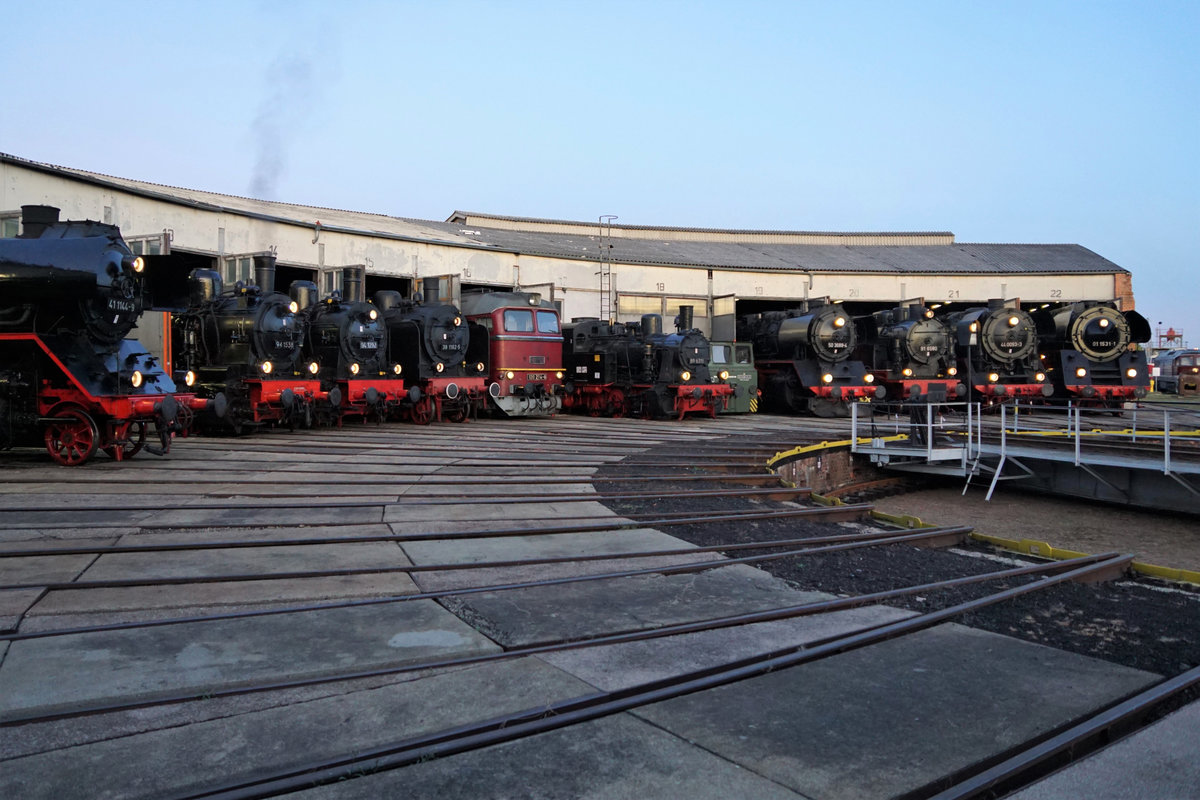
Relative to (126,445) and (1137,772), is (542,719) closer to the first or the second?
(1137,772)

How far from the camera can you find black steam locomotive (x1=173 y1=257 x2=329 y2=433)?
15.2 m

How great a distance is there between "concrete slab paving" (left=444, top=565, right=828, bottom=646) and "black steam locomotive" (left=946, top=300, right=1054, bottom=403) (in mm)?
20297

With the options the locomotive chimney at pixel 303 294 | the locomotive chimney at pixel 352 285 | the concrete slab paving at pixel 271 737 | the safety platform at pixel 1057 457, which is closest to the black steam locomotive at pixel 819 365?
the safety platform at pixel 1057 457

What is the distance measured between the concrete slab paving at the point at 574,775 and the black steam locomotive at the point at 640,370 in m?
18.4

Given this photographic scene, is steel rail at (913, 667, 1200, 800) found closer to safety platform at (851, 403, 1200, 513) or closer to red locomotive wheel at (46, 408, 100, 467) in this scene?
safety platform at (851, 403, 1200, 513)

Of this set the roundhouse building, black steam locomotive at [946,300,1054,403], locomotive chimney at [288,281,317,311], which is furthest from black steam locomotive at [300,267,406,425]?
black steam locomotive at [946,300,1054,403]

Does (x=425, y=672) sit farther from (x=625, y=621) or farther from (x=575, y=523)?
(x=575, y=523)

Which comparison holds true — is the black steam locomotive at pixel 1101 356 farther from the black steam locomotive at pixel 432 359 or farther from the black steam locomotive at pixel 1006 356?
the black steam locomotive at pixel 432 359

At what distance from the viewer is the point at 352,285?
808 inches

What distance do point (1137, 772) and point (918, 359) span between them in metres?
21.8

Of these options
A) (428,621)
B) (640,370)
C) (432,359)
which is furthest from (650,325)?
(428,621)

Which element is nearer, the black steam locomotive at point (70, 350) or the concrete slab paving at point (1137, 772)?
the concrete slab paving at point (1137, 772)

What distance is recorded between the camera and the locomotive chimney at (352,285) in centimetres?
2047

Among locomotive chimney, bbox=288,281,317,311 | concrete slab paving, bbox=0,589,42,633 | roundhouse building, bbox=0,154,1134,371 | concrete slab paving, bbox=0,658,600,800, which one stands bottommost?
concrete slab paving, bbox=0,658,600,800
